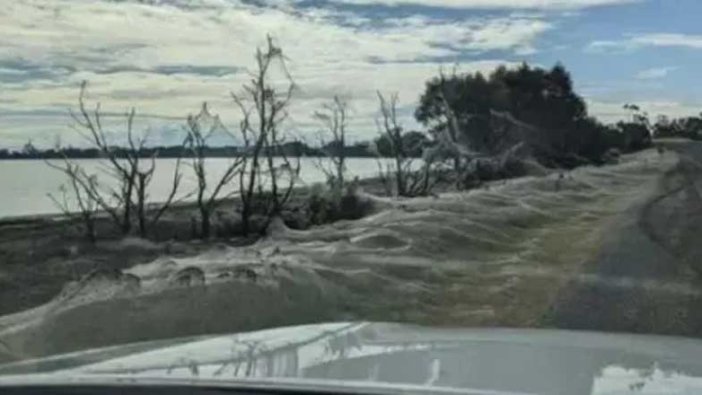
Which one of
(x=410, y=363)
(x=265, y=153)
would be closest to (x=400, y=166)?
(x=265, y=153)

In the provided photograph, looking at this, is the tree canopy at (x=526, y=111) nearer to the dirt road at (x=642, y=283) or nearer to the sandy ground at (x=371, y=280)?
the dirt road at (x=642, y=283)

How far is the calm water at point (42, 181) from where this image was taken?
589 inches

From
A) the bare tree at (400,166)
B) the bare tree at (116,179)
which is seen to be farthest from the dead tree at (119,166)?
the bare tree at (400,166)

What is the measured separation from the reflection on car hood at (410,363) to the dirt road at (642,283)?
6.64 m

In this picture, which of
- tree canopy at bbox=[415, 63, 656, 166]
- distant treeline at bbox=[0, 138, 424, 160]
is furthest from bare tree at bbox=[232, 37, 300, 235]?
tree canopy at bbox=[415, 63, 656, 166]

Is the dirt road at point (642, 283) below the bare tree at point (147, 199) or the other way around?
below

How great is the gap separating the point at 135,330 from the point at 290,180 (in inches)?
332

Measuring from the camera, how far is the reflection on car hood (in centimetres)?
291

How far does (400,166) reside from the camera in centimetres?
2480

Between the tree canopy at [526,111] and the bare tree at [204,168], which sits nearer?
the bare tree at [204,168]

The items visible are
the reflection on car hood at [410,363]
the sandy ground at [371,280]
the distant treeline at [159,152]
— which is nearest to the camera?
the reflection on car hood at [410,363]

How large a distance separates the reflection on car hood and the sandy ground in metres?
5.35

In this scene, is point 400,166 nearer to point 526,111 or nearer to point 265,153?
point 265,153

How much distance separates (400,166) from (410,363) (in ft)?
71.1
